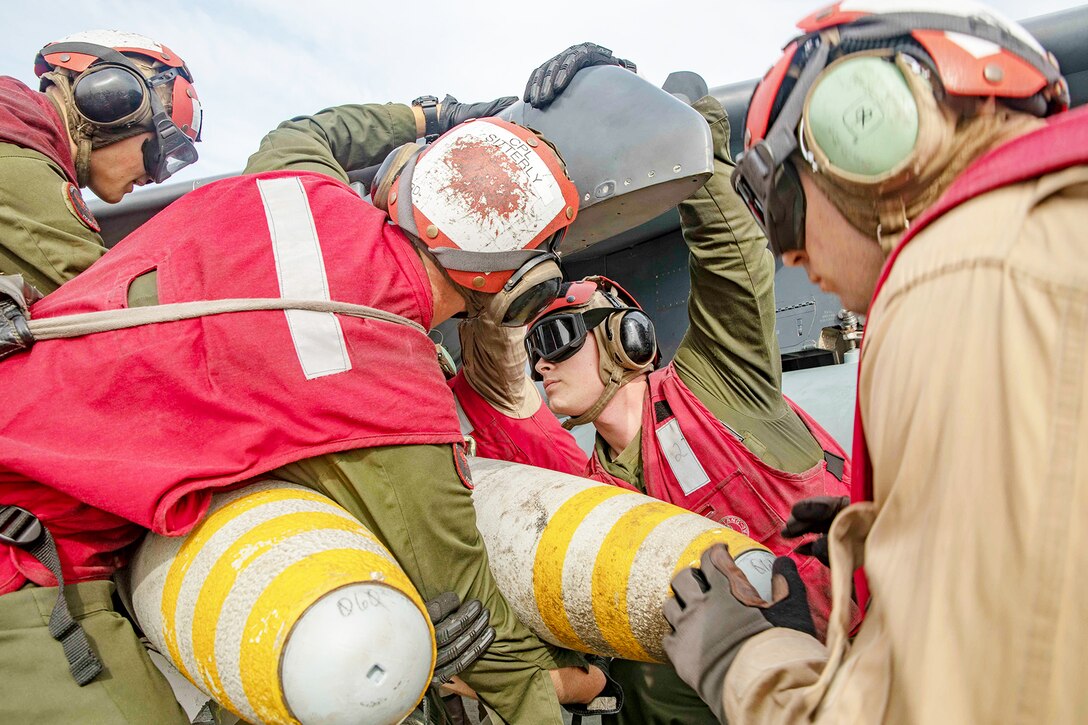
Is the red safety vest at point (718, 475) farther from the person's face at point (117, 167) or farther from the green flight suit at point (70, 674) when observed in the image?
A: the person's face at point (117, 167)

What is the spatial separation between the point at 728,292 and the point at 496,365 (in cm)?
101

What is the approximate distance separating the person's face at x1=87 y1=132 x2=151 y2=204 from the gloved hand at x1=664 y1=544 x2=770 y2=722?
2.62 meters

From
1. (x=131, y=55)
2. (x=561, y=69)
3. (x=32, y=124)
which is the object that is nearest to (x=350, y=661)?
(x=561, y=69)

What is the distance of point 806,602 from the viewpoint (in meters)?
1.45

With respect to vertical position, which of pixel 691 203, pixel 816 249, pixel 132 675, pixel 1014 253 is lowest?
pixel 132 675

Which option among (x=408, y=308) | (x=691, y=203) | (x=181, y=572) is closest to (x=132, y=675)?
(x=181, y=572)

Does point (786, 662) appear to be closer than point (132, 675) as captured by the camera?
Yes

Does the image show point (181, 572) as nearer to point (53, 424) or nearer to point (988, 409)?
point (53, 424)

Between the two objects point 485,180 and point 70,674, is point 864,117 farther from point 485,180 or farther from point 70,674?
point 70,674

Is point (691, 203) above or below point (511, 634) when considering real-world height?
above

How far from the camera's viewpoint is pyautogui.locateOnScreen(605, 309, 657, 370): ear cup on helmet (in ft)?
10.3

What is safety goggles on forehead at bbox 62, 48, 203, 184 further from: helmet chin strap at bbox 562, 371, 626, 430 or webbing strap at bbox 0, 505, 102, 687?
helmet chin strap at bbox 562, 371, 626, 430

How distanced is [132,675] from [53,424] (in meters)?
0.57

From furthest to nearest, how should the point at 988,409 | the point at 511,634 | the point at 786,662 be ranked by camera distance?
the point at 511,634, the point at 786,662, the point at 988,409
